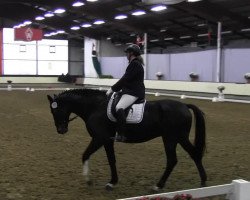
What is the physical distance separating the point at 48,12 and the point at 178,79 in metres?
11.8

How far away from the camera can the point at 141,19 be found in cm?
2725

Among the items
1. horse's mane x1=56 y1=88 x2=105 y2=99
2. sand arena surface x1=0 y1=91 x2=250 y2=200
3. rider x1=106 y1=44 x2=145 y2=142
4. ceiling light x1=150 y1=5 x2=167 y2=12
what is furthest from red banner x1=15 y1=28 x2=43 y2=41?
rider x1=106 y1=44 x2=145 y2=142

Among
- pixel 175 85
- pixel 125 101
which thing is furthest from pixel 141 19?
pixel 125 101

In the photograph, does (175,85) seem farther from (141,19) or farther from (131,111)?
(131,111)

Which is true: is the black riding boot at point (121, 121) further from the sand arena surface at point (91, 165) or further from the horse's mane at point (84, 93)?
the sand arena surface at point (91, 165)

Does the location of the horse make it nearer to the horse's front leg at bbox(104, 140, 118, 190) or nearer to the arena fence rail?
the horse's front leg at bbox(104, 140, 118, 190)

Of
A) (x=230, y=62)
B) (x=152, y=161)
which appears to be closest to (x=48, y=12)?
(x=230, y=62)

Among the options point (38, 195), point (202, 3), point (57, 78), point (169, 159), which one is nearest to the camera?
point (38, 195)

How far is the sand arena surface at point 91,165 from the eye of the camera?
4.52 metres

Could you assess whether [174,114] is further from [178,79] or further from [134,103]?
[178,79]

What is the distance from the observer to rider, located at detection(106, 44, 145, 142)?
14.9 feet

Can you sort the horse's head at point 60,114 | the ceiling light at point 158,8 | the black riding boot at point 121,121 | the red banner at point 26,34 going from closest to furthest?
the black riding boot at point 121,121
the horse's head at point 60,114
the ceiling light at point 158,8
the red banner at point 26,34

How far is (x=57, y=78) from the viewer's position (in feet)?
117

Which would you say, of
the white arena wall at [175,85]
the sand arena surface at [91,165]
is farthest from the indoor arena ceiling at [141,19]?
the sand arena surface at [91,165]
